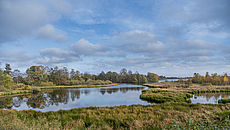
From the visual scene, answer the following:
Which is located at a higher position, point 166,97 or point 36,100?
point 166,97

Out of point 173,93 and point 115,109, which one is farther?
point 173,93

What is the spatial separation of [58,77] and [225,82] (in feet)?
228

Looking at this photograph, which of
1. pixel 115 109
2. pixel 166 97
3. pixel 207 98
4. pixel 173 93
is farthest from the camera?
pixel 173 93

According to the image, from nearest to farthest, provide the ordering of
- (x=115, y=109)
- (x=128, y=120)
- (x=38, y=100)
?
(x=128, y=120) < (x=115, y=109) < (x=38, y=100)

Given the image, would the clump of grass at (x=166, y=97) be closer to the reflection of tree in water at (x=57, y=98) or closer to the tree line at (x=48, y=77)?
the reflection of tree in water at (x=57, y=98)

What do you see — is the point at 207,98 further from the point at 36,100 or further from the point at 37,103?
the point at 36,100

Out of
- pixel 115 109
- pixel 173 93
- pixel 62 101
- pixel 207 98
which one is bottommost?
pixel 207 98

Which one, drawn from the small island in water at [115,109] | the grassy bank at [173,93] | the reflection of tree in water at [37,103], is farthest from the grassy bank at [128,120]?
the grassy bank at [173,93]

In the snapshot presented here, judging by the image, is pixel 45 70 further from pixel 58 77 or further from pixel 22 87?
pixel 22 87

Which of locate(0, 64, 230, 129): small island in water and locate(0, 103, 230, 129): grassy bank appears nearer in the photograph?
locate(0, 103, 230, 129): grassy bank

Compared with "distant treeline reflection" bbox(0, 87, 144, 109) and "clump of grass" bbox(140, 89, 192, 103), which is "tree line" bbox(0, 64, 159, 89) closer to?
"distant treeline reflection" bbox(0, 87, 144, 109)

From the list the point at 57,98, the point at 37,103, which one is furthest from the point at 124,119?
the point at 57,98

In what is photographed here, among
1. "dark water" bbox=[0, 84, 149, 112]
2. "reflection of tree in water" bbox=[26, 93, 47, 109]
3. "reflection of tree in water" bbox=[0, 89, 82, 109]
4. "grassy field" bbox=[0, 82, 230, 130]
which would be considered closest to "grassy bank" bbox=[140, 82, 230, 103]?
"dark water" bbox=[0, 84, 149, 112]

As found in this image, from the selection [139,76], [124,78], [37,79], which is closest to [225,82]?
[139,76]
